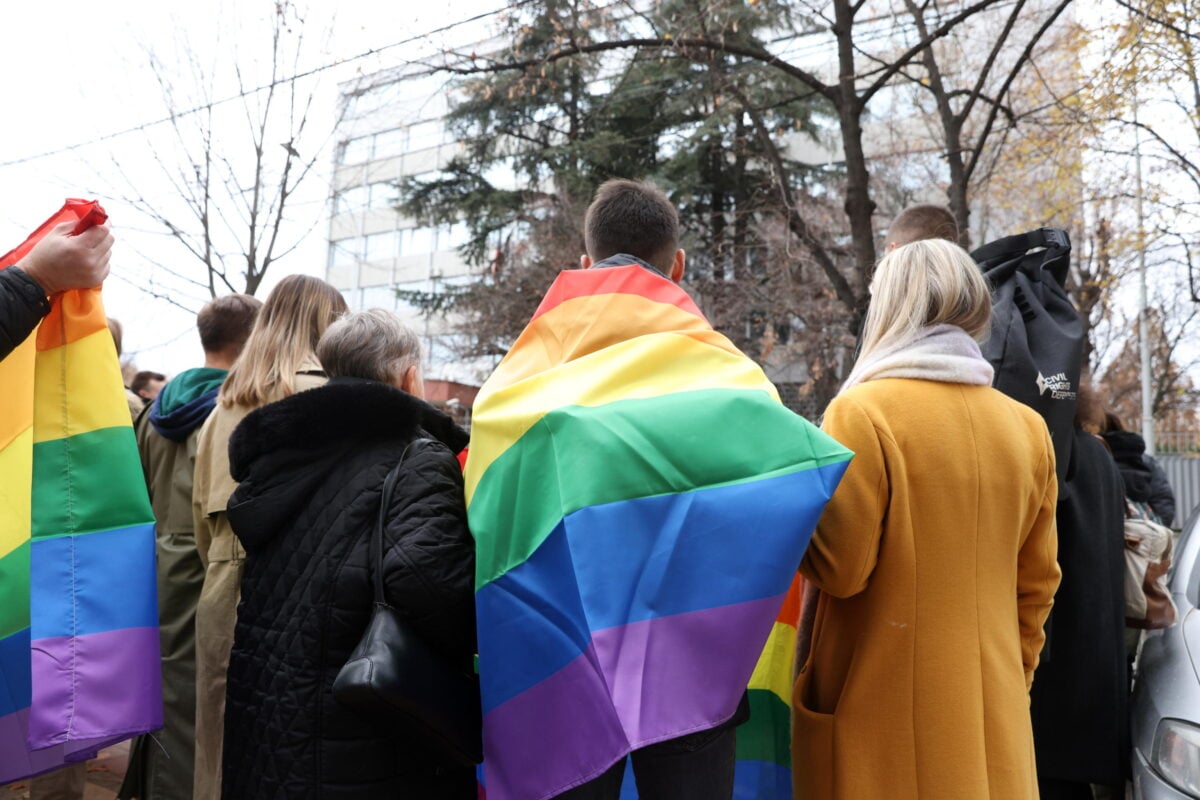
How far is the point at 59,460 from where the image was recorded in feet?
8.84

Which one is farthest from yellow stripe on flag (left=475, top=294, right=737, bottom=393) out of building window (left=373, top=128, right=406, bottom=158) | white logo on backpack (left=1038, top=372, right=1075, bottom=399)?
building window (left=373, top=128, right=406, bottom=158)

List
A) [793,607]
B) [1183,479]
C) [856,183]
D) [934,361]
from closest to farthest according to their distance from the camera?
[934,361] < [793,607] < [856,183] < [1183,479]

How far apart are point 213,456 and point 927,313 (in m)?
2.52

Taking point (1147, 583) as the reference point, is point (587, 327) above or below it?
above

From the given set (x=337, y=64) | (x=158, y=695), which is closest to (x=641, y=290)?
(x=158, y=695)

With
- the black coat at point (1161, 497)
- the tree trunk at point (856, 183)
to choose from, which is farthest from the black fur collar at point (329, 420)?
the black coat at point (1161, 497)

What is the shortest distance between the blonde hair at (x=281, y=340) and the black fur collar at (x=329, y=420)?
30.0 inches

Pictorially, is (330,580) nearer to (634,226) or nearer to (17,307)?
(17,307)

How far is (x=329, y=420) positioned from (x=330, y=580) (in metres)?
0.44

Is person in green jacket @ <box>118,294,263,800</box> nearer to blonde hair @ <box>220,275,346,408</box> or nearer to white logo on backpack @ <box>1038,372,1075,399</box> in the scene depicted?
blonde hair @ <box>220,275,346,408</box>

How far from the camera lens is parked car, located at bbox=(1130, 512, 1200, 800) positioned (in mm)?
2926

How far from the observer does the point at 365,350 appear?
9.10ft

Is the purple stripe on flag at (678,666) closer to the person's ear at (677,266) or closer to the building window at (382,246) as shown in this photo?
the person's ear at (677,266)

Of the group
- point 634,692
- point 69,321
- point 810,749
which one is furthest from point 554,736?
point 69,321
